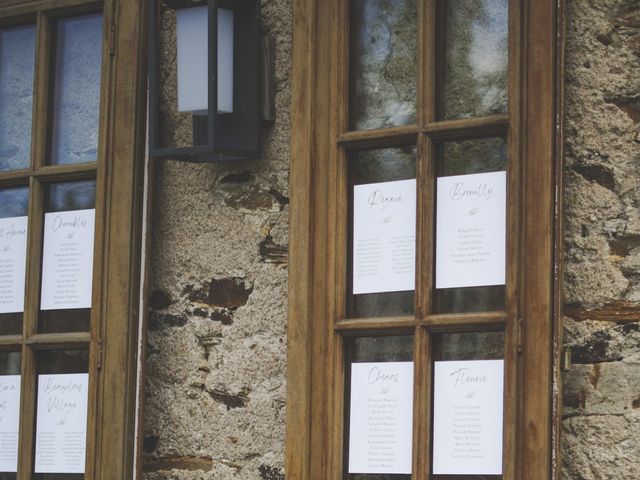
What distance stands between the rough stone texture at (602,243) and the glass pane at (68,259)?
5.30 ft

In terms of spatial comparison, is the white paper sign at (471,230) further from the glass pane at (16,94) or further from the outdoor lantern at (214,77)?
the glass pane at (16,94)

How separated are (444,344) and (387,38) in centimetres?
93

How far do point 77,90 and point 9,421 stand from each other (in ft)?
3.57

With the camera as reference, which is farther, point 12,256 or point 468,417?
point 12,256

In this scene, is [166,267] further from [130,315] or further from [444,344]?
[444,344]

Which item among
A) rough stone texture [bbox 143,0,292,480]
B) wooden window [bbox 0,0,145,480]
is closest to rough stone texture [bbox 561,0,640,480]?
rough stone texture [bbox 143,0,292,480]

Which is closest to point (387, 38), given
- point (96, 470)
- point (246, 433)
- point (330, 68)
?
point (330, 68)

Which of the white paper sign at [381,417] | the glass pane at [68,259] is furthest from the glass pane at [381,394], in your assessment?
the glass pane at [68,259]

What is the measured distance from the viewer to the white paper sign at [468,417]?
13.7ft

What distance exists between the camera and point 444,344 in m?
4.31

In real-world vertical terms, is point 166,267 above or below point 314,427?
above

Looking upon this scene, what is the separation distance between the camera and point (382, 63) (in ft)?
15.1

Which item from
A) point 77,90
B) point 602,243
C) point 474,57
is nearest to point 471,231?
point 602,243

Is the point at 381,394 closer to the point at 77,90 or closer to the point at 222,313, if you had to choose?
the point at 222,313
